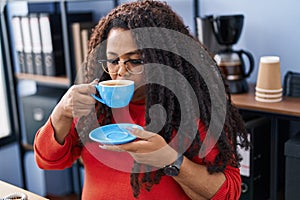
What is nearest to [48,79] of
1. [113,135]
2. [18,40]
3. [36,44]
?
[36,44]

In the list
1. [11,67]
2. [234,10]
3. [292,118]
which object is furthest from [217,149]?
[11,67]

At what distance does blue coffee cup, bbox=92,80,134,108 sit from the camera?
1035mm

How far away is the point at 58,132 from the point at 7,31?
1.58 m

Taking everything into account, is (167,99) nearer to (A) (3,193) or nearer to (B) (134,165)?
(B) (134,165)

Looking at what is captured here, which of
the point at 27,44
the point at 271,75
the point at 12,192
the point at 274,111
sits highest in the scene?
the point at 27,44

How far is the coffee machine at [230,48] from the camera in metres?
1.72

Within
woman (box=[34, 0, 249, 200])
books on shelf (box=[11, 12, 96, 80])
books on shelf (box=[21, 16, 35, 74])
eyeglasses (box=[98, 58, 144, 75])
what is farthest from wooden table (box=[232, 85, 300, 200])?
books on shelf (box=[21, 16, 35, 74])

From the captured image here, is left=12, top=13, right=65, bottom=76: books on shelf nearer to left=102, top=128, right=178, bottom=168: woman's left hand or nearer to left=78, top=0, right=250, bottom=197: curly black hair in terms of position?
left=78, top=0, right=250, bottom=197: curly black hair

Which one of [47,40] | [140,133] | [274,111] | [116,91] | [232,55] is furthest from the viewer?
[47,40]

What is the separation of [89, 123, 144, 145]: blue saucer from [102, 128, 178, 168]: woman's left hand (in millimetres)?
12

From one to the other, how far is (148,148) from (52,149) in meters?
0.40

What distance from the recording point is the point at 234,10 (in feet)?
6.46

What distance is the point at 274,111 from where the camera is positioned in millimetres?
1537

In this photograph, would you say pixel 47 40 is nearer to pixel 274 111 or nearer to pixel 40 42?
pixel 40 42
